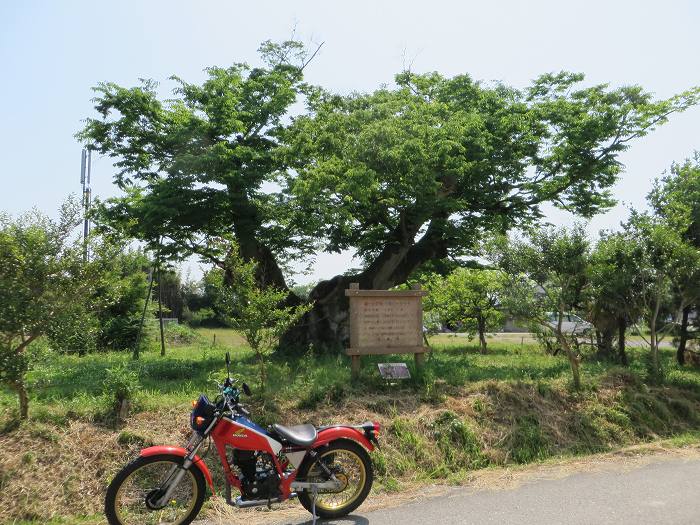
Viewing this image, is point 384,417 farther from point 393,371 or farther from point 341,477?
point 341,477

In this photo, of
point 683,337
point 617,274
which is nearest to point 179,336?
point 617,274

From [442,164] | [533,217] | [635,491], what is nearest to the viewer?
[635,491]

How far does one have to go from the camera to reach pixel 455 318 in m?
18.4

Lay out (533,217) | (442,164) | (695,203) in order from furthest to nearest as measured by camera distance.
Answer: (533,217) → (695,203) → (442,164)

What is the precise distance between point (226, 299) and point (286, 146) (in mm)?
5854

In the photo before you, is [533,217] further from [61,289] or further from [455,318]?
[61,289]

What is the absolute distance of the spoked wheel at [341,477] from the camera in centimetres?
547

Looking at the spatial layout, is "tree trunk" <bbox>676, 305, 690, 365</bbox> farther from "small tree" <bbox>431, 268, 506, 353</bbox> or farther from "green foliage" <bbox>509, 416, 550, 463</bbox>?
"green foliage" <bbox>509, 416, 550, 463</bbox>

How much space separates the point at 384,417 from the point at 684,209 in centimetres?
775

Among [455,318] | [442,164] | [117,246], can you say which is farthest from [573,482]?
[455,318]

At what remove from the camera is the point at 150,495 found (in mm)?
5016

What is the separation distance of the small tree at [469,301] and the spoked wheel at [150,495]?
40.5 ft

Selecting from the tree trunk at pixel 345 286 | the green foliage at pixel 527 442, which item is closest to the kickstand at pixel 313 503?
the green foliage at pixel 527 442

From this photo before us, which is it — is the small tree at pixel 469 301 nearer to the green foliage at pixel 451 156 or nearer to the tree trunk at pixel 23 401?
the green foliage at pixel 451 156
